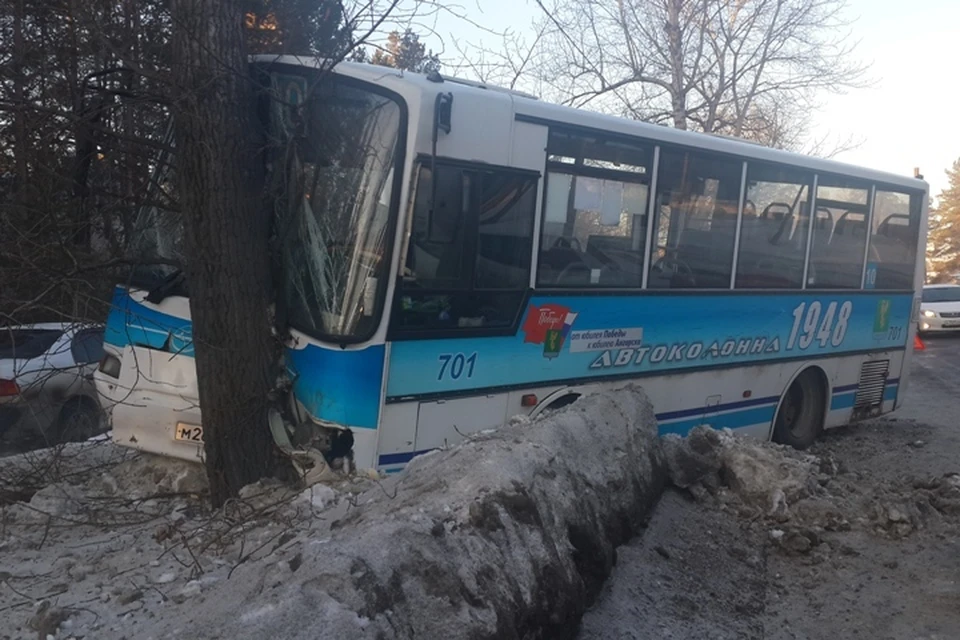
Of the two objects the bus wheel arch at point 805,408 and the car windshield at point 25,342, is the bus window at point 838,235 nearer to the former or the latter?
the bus wheel arch at point 805,408

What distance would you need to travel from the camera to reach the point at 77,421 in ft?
28.7

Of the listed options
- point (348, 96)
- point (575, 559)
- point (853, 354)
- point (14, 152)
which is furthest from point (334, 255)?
point (853, 354)

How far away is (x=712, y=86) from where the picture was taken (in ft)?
85.2

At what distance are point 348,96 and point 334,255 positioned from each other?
110 centimetres

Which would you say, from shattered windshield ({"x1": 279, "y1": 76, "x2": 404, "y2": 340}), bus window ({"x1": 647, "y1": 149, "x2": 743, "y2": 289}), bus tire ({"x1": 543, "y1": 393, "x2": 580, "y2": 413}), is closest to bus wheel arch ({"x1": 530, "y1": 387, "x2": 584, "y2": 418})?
bus tire ({"x1": 543, "y1": 393, "x2": 580, "y2": 413})

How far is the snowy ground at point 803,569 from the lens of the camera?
5.10 metres

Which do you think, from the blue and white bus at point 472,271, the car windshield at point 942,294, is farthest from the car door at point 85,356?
the car windshield at point 942,294

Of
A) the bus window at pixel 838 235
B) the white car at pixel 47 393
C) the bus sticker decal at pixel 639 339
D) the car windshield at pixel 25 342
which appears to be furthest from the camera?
the bus window at pixel 838 235

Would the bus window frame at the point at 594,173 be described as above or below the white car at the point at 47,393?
above

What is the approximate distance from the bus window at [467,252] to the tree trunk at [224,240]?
1.01m

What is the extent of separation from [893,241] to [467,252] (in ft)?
24.2

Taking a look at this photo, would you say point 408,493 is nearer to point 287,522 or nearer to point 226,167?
point 287,522

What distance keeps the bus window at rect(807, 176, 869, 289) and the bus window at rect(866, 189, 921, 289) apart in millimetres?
315

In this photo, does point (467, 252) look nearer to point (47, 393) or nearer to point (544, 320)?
point (544, 320)
